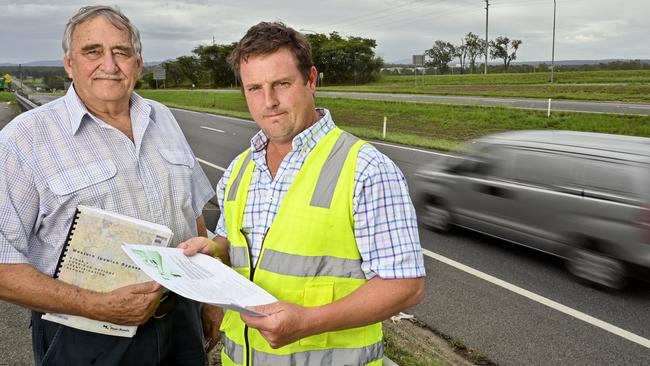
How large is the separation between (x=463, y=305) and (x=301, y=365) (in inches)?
167

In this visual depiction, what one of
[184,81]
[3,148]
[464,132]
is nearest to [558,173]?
[3,148]

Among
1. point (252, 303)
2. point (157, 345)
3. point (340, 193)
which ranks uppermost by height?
point (340, 193)

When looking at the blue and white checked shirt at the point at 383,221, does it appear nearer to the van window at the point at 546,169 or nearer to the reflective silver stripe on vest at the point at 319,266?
the reflective silver stripe on vest at the point at 319,266

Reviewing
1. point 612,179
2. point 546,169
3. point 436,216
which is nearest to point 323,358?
point 612,179

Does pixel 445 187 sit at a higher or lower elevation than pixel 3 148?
lower

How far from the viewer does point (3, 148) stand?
215cm

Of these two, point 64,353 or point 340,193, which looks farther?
point 64,353

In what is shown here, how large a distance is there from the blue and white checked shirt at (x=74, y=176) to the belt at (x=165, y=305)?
0.23m

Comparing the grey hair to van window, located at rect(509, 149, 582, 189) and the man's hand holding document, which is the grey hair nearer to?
the man's hand holding document

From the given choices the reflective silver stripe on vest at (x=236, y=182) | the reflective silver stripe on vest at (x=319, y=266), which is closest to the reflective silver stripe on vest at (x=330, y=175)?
the reflective silver stripe on vest at (x=319, y=266)

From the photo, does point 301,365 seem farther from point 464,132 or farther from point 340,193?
point 464,132

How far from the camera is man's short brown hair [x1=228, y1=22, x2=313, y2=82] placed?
2.07 metres

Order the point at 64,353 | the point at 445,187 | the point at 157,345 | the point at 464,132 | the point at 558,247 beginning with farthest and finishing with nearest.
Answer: the point at 464,132
the point at 445,187
the point at 558,247
the point at 157,345
the point at 64,353

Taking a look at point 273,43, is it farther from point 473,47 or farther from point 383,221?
point 473,47
